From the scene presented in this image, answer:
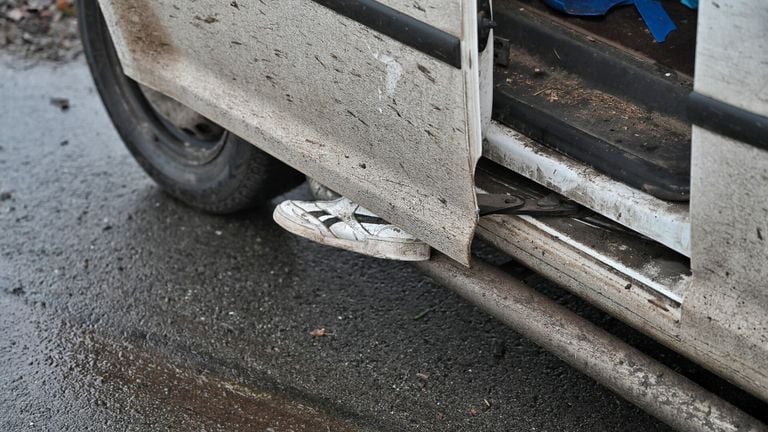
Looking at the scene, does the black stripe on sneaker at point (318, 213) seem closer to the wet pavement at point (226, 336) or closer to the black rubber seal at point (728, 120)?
the wet pavement at point (226, 336)

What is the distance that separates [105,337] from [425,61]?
146 centimetres

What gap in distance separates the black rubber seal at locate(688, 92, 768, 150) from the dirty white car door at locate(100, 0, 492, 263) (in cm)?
46

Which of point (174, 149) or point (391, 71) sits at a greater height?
point (391, 71)

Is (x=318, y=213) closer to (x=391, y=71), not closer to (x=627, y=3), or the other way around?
(x=391, y=71)

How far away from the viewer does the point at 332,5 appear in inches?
83.3

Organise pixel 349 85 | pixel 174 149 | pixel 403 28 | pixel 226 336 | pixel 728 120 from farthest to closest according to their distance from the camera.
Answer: pixel 174 149
pixel 226 336
pixel 349 85
pixel 403 28
pixel 728 120

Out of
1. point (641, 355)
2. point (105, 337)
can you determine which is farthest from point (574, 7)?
point (105, 337)

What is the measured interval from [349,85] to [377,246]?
1.49 feet

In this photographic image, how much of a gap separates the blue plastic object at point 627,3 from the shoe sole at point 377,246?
842mm

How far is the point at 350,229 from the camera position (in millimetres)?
2461

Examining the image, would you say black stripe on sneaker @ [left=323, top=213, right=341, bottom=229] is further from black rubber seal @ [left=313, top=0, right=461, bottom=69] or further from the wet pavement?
black rubber seal @ [left=313, top=0, right=461, bottom=69]

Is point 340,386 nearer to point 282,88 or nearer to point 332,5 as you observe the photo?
point 282,88

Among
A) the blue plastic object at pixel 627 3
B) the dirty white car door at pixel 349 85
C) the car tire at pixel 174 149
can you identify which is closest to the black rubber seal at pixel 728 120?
the dirty white car door at pixel 349 85

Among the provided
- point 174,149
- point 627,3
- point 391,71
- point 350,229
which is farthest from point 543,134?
point 174,149
